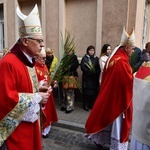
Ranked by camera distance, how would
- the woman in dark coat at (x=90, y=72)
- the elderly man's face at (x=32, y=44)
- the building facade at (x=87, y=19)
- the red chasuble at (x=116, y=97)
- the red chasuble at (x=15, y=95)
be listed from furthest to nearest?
the building facade at (x=87, y=19) → the woman in dark coat at (x=90, y=72) → the red chasuble at (x=116, y=97) → the elderly man's face at (x=32, y=44) → the red chasuble at (x=15, y=95)

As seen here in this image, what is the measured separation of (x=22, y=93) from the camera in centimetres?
204

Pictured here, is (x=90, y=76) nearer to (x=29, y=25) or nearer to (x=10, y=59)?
(x=29, y=25)

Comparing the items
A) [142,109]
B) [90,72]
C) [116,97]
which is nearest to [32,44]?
[142,109]

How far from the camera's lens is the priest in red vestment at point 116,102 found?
3.31 metres

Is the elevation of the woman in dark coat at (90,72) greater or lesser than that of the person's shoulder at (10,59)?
lesser

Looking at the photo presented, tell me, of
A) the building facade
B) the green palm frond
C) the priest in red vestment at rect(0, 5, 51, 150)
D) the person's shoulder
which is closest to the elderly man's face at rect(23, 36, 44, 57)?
the priest in red vestment at rect(0, 5, 51, 150)

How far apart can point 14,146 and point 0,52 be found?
7.59 metres

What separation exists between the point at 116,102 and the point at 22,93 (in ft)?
5.73

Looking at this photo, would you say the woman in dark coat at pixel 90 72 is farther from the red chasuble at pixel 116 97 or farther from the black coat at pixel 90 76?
the red chasuble at pixel 116 97

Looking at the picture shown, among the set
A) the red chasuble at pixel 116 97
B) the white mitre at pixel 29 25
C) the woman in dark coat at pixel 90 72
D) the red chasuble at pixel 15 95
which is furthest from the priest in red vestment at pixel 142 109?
the woman in dark coat at pixel 90 72

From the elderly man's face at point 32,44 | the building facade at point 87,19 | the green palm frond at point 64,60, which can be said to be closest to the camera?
the elderly man's face at point 32,44

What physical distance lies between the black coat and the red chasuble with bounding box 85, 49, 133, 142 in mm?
2207

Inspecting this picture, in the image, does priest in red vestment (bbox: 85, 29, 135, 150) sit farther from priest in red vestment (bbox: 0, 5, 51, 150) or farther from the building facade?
the building facade

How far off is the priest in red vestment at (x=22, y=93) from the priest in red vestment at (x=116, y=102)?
1.39m
